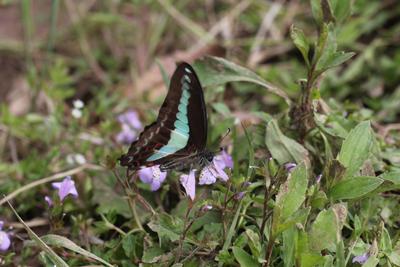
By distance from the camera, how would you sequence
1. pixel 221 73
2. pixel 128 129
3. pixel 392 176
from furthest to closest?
pixel 128 129, pixel 221 73, pixel 392 176

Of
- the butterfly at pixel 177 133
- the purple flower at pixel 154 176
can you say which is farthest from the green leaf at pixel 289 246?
the purple flower at pixel 154 176

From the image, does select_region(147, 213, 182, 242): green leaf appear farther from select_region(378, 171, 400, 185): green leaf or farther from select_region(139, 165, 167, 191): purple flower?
select_region(378, 171, 400, 185): green leaf

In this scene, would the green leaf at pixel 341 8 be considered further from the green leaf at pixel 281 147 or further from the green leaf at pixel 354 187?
the green leaf at pixel 354 187

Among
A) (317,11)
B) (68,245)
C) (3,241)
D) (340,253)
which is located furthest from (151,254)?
(317,11)

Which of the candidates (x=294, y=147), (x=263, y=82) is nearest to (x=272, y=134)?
(x=294, y=147)

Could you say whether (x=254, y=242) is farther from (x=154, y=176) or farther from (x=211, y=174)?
(x=154, y=176)

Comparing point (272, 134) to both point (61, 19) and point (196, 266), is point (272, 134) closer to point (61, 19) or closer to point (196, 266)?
point (196, 266)

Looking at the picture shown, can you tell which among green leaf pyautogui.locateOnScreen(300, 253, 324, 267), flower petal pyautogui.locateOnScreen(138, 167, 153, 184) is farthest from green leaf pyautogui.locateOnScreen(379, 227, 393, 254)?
flower petal pyautogui.locateOnScreen(138, 167, 153, 184)
